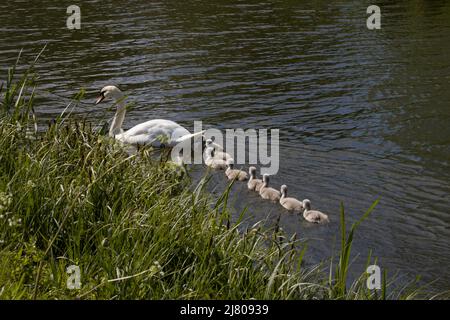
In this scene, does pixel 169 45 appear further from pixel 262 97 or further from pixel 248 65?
pixel 262 97

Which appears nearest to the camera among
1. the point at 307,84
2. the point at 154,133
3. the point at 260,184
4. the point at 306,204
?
the point at 306,204

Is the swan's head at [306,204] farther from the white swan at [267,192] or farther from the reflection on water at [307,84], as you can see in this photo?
the white swan at [267,192]

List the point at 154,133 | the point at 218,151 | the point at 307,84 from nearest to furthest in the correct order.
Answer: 1. the point at 154,133
2. the point at 218,151
3. the point at 307,84

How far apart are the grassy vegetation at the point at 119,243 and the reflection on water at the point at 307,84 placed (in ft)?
6.69

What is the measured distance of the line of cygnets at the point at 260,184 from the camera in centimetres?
912

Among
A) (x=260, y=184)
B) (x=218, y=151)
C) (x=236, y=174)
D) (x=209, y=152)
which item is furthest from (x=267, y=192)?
(x=218, y=151)

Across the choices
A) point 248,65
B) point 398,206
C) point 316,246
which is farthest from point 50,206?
point 248,65

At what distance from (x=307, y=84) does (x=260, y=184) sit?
5.31 m

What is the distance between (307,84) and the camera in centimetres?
1512

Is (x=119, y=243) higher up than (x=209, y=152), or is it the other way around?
(x=119, y=243)

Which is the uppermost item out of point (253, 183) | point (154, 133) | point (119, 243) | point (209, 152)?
point (119, 243)

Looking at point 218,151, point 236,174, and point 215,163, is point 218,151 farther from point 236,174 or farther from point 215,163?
point 236,174

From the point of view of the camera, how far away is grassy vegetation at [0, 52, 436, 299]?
5.37m

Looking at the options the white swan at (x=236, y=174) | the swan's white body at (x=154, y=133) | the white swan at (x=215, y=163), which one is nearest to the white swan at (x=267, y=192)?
the white swan at (x=236, y=174)
